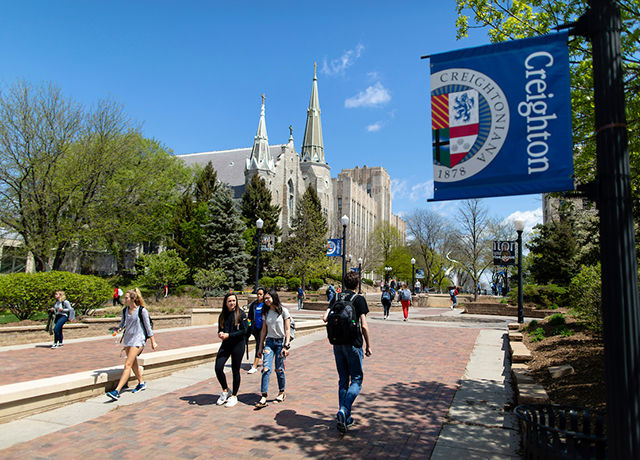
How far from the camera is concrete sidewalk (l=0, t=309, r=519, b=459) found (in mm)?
4449

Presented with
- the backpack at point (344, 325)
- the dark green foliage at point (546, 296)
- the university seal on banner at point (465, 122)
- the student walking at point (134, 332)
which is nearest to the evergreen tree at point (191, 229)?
the dark green foliage at point (546, 296)

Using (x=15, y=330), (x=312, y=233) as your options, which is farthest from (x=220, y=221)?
(x=15, y=330)

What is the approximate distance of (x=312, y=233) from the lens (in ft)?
150

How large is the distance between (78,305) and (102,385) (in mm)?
9916

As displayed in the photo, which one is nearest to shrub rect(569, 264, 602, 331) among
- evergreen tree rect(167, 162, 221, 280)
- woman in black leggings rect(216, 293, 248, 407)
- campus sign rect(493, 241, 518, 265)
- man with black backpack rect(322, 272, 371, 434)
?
man with black backpack rect(322, 272, 371, 434)

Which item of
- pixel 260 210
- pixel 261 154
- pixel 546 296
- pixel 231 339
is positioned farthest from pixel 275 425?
pixel 261 154

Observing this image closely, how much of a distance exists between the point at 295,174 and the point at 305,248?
2202 centimetres

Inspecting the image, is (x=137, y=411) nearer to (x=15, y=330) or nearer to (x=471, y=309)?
(x=15, y=330)

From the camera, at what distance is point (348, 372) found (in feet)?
16.4

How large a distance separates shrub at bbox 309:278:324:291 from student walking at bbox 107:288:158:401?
37.3 m

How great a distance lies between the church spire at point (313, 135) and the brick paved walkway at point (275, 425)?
6378cm

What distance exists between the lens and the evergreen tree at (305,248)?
4238cm

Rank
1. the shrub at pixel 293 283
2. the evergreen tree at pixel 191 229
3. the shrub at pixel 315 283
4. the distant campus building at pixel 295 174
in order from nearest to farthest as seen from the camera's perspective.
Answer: the shrub at pixel 293 283
the evergreen tree at pixel 191 229
the shrub at pixel 315 283
the distant campus building at pixel 295 174

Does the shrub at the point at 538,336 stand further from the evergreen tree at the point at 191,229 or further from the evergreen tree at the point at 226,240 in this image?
the evergreen tree at the point at 191,229
